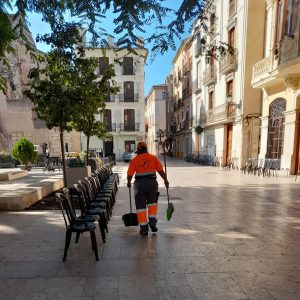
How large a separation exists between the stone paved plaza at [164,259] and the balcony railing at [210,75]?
15.9 meters

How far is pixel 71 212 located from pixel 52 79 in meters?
4.61

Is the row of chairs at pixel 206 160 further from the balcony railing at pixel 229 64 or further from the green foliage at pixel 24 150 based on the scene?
the green foliage at pixel 24 150

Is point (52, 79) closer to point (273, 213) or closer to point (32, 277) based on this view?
point (32, 277)

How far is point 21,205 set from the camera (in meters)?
6.05

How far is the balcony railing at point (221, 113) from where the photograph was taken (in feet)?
56.9

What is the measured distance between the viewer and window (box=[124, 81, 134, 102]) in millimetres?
32375

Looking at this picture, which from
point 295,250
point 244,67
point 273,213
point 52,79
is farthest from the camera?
point 244,67

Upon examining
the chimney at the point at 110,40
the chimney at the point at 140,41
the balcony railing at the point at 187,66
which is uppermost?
the balcony railing at the point at 187,66

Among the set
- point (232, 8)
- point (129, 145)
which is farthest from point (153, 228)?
point (129, 145)

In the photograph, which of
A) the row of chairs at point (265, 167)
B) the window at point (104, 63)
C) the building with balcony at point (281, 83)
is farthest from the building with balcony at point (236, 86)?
the window at point (104, 63)

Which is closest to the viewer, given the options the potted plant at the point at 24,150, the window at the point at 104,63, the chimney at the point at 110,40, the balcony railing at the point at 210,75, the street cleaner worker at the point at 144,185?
the chimney at the point at 110,40

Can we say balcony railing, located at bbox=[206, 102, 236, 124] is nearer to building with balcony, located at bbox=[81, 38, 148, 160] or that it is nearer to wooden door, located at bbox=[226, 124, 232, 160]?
wooden door, located at bbox=[226, 124, 232, 160]

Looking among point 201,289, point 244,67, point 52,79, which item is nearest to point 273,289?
point 201,289

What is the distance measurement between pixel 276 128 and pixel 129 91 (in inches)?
864
